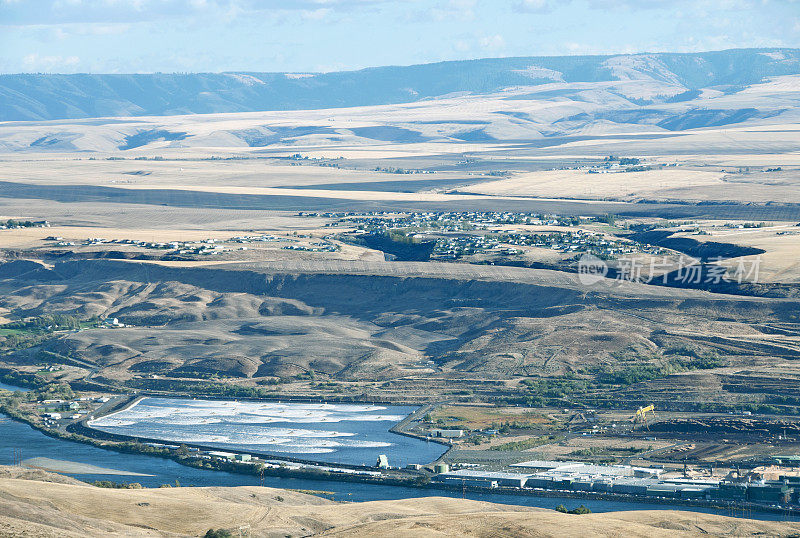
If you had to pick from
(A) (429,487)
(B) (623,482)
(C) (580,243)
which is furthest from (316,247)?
(B) (623,482)

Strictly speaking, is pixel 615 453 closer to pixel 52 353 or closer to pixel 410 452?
pixel 410 452

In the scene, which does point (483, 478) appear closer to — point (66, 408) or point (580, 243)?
point (66, 408)

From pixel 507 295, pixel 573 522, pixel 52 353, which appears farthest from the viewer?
pixel 507 295

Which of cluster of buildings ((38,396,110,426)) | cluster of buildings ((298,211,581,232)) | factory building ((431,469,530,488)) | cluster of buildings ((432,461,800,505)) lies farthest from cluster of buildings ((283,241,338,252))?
factory building ((431,469,530,488))

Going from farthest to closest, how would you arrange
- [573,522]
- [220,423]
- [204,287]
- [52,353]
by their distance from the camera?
[204,287] < [52,353] < [220,423] < [573,522]

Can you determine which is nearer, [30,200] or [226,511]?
[226,511]

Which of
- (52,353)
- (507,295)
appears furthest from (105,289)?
(507,295)

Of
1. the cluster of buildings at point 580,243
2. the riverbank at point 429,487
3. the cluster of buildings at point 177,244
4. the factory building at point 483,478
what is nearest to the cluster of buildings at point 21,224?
the cluster of buildings at point 177,244
